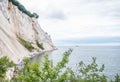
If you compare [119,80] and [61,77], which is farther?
[119,80]

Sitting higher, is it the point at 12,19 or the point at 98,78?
the point at 12,19

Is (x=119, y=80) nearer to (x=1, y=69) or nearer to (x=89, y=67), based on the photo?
(x=89, y=67)

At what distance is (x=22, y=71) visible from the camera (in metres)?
20.5

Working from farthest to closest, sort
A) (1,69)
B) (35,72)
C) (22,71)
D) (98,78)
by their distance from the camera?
(1,69) < (98,78) < (22,71) < (35,72)

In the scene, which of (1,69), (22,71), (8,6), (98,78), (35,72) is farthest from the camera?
(8,6)

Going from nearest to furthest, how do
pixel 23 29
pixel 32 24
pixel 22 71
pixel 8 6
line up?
1. pixel 22 71
2. pixel 8 6
3. pixel 23 29
4. pixel 32 24

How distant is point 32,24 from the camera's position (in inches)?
5517

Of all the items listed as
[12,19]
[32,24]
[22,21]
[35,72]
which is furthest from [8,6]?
[35,72]

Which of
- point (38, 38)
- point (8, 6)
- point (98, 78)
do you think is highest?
point (8, 6)

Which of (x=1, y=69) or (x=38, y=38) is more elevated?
(x=38, y=38)

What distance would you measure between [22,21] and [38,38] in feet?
87.4

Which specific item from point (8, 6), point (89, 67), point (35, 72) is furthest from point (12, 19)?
point (35, 72)

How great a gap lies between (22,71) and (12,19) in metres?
86.9

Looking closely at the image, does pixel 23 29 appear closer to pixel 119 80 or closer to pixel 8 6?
pixel 8 6
